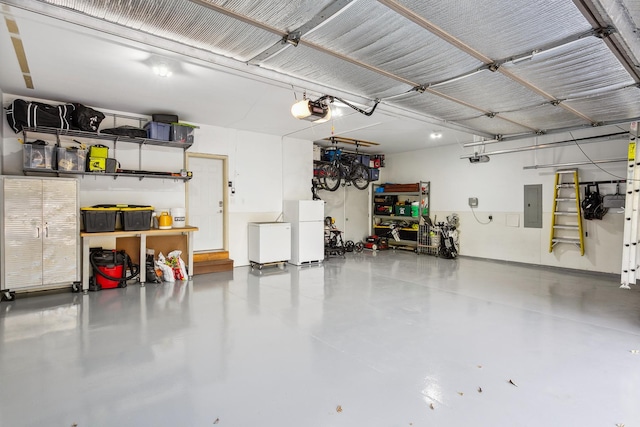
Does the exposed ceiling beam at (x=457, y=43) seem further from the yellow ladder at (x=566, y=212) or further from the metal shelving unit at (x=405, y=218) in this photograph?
the metal shelving unit at (x=405, y=218)

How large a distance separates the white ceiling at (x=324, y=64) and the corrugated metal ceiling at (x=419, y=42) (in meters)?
0.01

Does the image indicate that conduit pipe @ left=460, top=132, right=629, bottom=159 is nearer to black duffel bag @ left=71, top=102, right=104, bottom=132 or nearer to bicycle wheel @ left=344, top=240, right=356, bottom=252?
bicycle wheel @ left=344, top=240, right=356, bottom=252

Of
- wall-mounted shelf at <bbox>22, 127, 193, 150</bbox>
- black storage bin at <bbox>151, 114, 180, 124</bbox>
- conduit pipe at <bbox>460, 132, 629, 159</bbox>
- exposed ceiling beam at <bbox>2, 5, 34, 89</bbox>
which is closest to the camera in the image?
exposed ceiling beam at <bbox>2, 5, 34, 89</bbox>

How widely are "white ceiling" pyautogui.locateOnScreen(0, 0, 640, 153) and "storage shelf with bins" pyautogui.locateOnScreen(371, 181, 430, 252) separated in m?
3.42

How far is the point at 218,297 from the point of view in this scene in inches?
181

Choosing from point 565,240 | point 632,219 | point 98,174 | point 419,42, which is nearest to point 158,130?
point 98,174

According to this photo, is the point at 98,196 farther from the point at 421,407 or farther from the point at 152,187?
the point at 421,407

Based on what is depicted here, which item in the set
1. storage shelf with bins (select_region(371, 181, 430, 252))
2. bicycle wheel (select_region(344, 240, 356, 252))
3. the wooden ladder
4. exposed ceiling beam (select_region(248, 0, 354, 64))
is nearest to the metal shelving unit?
storage shelf with bins (select_region(371, 181, 430, 252))

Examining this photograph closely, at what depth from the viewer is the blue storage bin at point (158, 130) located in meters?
5.34

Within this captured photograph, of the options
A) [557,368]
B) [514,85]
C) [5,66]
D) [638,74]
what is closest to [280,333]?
[557,368]

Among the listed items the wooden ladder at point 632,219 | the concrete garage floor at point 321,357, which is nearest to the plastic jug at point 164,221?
the concrete garage floor at point 321,357

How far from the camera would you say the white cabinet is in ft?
14.0

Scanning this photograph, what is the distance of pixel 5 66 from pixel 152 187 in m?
2.48

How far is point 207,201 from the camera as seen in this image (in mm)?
6602
